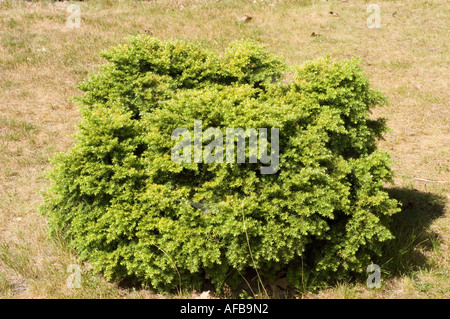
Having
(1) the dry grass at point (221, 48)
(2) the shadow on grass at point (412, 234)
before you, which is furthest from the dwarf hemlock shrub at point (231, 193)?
(1) the dry grass at point (221, 48)

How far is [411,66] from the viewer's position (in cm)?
1077

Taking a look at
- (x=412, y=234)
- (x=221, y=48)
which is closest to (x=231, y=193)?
(x=412, y=234)

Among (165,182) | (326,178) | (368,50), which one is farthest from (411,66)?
(165,182)

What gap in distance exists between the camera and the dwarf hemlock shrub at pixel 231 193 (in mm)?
4082

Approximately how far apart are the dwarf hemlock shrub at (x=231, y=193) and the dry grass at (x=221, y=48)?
0.41 metres

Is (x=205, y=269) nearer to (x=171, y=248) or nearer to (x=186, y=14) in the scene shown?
(x=171, y=248)

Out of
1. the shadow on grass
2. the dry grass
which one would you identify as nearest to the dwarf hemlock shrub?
the shadow on grass

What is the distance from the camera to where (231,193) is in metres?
4.18

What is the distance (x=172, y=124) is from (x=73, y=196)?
1.25 meters

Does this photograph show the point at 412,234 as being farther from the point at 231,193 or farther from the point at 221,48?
the point at 221,48

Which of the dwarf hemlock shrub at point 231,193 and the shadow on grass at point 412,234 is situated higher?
the dwarf hemlock shrub at point 231,193

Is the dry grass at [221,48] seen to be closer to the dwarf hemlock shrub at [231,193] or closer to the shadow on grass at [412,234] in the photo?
the shadow on grass at [412,234]

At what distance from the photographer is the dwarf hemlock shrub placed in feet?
13.4

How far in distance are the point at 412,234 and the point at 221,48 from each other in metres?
7.90
